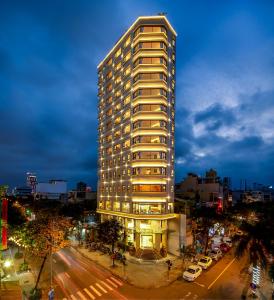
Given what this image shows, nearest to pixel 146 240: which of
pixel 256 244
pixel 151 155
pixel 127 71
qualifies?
pixel 151 155

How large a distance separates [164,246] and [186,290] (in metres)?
20.7

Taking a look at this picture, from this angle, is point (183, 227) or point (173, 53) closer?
point (183, 227)

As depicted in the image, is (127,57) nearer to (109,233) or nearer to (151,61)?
(151,61)

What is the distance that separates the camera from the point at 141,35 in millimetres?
61500

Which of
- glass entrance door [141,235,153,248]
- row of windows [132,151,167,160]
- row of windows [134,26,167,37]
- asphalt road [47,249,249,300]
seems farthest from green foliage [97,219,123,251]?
row of windows [134,26,167,37]

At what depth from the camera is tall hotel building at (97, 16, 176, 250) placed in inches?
2286

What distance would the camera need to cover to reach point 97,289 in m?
37.0

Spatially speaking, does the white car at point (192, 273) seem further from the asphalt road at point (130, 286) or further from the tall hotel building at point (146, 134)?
the tall hotel building at point (146, 134)

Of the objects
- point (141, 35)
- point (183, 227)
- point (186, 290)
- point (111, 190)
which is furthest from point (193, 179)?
point (186, 290)

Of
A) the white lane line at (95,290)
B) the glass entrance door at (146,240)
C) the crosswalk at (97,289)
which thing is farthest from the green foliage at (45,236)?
the glass entrance door at (146,240)

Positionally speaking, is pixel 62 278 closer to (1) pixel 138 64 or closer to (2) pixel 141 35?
(1) pixel 138 64

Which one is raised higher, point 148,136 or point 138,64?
point 138,64

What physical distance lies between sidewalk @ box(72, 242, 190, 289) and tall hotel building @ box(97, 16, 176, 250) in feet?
23.0

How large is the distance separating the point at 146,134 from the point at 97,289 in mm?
32481
